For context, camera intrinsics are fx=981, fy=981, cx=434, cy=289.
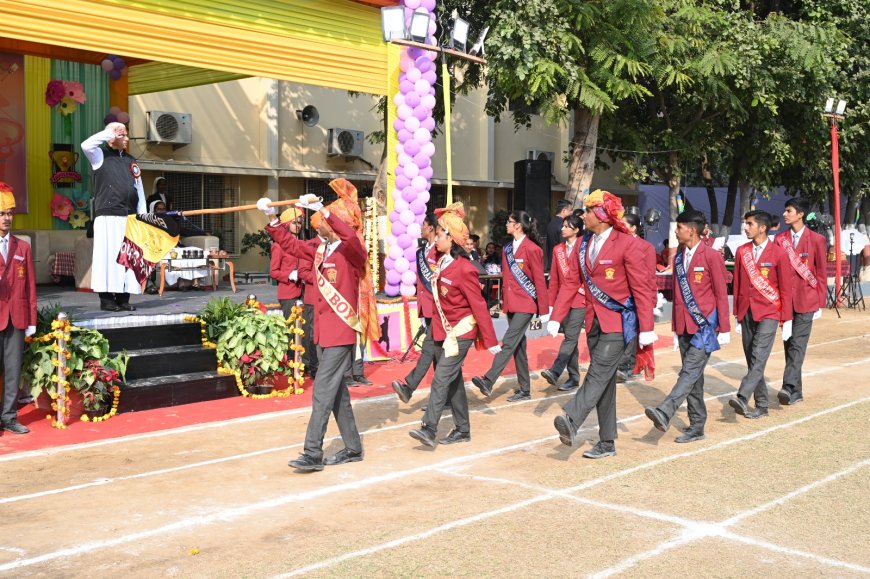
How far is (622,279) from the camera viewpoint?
25.1 feet

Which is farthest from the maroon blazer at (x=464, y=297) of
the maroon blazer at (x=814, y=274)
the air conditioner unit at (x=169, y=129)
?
the air conditioner unit at (x=169, y=129)

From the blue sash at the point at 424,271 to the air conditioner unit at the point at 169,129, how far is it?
11234 millimetres

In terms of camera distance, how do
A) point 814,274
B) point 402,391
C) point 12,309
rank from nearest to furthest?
point 12,309
point 402,391
point 814,274

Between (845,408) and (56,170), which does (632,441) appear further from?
(56,170)

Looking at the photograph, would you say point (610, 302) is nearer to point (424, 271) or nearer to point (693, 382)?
point (693, 382)

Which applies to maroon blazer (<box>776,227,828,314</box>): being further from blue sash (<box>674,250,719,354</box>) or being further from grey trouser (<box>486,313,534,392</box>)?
grey trouser (<box>486,313,534,392</box>)

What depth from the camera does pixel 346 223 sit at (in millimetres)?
7445

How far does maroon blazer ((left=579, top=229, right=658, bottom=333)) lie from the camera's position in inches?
297

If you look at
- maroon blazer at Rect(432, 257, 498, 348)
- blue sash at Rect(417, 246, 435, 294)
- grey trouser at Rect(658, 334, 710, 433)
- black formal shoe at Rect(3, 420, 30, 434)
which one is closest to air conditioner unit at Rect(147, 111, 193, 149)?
blue sash at Rect(417, 246, 435, 294)

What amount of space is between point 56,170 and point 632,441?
479 inches

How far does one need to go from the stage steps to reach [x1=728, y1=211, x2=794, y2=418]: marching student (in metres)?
5.22

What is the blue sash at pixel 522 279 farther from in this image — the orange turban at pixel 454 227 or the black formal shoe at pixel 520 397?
the orange turban at pixel 454 227

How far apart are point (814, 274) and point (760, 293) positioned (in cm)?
142

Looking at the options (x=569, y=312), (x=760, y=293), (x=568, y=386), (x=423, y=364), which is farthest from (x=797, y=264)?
(x=423, y=364)
